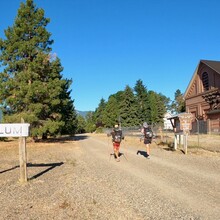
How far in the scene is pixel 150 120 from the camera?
91.1m

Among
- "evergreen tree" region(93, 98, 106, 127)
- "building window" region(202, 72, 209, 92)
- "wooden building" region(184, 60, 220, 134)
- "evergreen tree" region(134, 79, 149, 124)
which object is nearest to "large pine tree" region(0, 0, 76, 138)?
"wooden building" region(184, 60, 220, 134)

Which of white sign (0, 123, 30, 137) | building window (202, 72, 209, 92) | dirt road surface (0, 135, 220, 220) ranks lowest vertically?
dirt road surface (0, 135, 220, 220)

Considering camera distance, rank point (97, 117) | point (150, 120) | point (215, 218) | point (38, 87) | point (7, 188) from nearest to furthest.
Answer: point (215, 218)
point (7, 188)
point (38, 87)
point (150, 120)
point (97, 117)

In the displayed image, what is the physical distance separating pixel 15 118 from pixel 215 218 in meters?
29.1

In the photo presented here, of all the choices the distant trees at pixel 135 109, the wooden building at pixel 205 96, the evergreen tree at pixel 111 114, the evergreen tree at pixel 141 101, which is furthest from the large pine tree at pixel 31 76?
the evergreen tree at pixel 111 114

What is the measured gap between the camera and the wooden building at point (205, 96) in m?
45.6

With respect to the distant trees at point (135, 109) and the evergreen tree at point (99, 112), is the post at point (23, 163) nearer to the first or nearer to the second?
the distant trees at point (135, 109)

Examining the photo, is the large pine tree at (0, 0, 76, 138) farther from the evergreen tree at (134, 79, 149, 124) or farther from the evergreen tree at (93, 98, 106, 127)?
the evergreen tree at (93, 98, 106, 127)

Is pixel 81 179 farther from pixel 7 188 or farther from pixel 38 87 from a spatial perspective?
pixel 38 87

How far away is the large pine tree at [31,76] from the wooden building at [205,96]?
813 inches

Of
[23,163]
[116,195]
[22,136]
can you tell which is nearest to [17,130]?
[22,136]

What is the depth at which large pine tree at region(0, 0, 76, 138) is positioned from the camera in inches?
1280

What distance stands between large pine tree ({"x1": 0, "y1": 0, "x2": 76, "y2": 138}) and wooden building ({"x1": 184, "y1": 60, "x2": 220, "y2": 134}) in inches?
813

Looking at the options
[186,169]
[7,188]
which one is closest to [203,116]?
[186,169]
